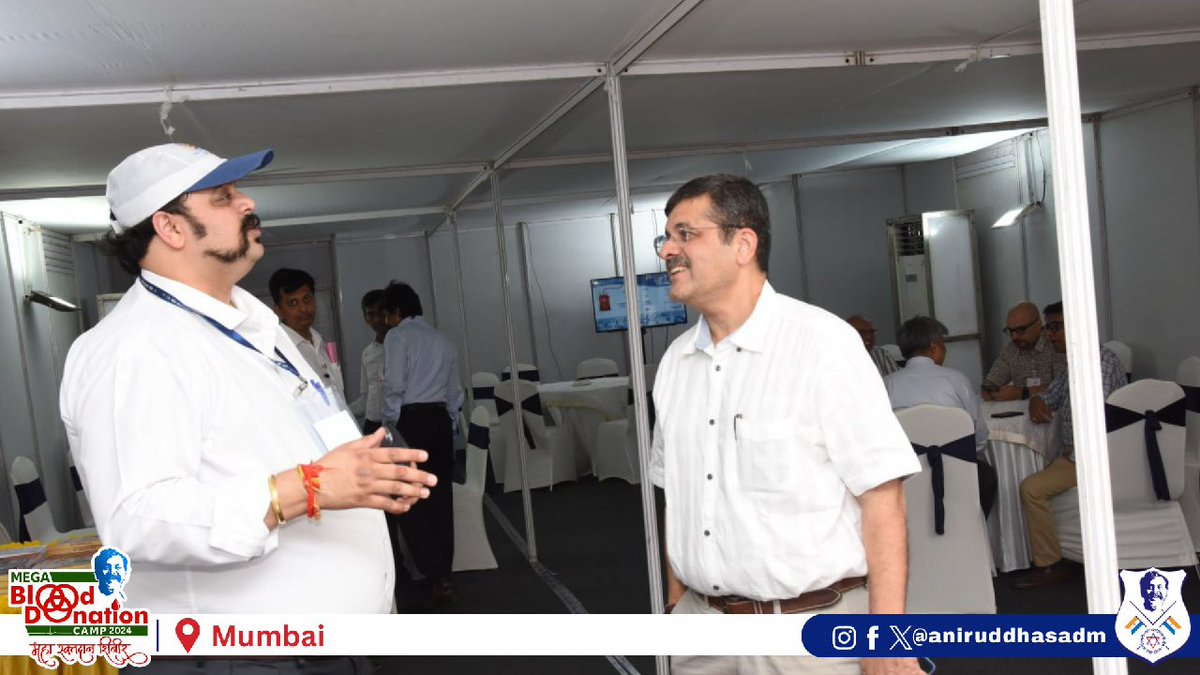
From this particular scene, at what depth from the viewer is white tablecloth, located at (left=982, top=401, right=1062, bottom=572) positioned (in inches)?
221

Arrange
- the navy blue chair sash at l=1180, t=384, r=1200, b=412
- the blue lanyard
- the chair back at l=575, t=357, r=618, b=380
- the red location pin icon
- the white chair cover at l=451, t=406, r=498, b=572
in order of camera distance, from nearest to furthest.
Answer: the red location pin icon → the blue lanyard → the navy blue chair sash at l=1180, t=384, r=1200, b=412 → the white chair cover at l=451, t=406, r=498, b=572 → the chair back at l=575, t=357, r=618, b=380

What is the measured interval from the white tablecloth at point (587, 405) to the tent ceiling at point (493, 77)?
2649 millimetres

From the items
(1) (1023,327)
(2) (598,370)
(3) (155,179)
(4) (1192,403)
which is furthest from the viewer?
(2) (598,370)

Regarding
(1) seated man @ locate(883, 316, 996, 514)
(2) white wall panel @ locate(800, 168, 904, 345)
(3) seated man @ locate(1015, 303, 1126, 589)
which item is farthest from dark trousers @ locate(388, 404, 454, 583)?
(2) white wall panel @ locate(800, 168, 904, 345)

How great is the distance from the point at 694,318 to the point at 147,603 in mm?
11086

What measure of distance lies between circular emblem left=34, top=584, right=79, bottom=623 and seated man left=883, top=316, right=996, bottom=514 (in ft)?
12.4

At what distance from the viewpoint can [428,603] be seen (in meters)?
6.19

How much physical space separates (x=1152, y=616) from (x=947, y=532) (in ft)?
9.52

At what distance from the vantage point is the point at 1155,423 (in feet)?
16.4

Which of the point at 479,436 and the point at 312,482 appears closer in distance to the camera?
the point at 312,482

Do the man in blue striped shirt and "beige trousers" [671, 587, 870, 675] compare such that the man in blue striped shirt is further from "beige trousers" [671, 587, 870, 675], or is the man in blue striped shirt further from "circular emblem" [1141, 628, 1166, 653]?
"circular emblem" [1141, 628, 1166, 653]

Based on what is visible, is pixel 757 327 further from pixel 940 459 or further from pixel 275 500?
pixel 940 459

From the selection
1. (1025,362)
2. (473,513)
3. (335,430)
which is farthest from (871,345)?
(335,430)

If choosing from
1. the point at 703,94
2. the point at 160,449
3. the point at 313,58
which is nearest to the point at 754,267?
the point at 160,449
